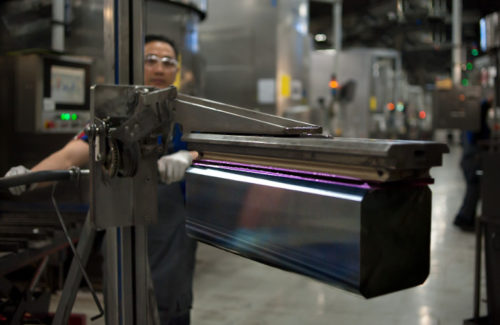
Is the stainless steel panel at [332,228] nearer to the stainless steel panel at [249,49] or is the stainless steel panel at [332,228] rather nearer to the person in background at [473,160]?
the person in background at [473,160]

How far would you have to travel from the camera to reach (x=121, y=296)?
990 mm

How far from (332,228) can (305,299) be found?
2344 millimetres

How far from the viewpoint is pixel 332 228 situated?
2.26 feet

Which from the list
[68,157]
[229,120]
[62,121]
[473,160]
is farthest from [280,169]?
[473,160]

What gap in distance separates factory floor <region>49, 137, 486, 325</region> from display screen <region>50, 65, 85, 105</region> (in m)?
1.16

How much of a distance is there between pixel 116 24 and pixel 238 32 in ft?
15.8

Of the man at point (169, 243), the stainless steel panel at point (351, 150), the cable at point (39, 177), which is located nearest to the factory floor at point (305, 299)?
the man at point (169, 243)

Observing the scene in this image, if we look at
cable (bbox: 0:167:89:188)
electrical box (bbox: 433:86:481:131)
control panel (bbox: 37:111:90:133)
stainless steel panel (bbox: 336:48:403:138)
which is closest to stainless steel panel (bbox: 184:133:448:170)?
cable (bbox: 0:167:89:188)

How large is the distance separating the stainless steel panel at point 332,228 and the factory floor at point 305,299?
1.88 metres

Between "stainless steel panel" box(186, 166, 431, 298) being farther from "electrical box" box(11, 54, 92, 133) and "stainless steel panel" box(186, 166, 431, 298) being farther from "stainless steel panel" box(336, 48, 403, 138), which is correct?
"stainless steel panel" box(336, 48, 403, 138)

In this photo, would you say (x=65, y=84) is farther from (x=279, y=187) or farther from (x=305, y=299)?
(x=279, y=187)

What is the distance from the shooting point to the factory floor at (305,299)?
2.65 m

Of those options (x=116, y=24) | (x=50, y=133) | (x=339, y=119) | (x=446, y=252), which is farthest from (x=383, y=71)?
(x=116, y=24)

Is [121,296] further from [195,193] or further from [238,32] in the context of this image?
[238,32]
